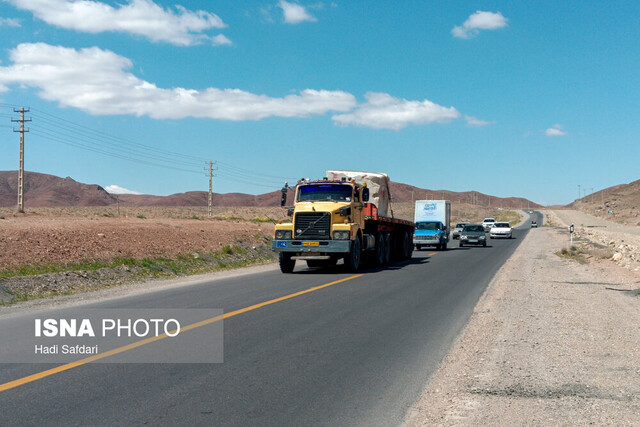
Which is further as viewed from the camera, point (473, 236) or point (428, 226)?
point (473, 236)

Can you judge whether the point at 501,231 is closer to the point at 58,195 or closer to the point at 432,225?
the point at 432,225

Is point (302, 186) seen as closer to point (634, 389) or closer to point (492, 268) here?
point (492, 268)

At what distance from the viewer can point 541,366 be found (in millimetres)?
7121

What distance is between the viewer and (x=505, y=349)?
26.5ft

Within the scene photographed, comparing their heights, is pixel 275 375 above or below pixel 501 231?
below

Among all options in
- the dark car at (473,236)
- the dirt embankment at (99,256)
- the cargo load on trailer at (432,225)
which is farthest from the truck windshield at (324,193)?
the dark car at (473,236)

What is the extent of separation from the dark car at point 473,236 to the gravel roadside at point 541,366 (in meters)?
27.2

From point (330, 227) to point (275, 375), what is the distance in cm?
1320

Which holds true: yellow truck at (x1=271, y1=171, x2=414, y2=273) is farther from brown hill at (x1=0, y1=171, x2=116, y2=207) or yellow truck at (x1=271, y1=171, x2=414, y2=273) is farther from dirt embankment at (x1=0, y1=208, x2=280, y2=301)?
brown hill at (x1=0, y1=171, x2=116, y2=207)

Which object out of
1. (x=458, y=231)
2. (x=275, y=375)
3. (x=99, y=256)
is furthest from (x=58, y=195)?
(x=275, y=375)

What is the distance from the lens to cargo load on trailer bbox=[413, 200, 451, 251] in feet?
121

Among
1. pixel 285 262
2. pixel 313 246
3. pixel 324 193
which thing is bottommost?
pixel 285 262

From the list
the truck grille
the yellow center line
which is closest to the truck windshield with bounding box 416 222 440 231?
the truck grille

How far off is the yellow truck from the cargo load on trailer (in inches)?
536
